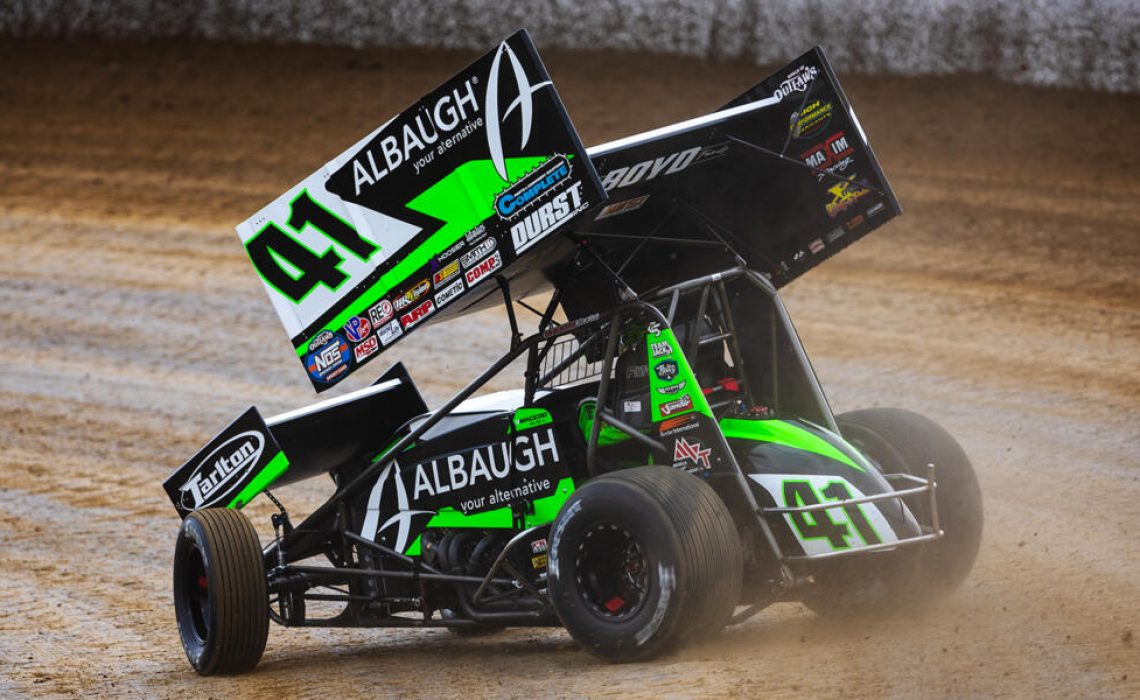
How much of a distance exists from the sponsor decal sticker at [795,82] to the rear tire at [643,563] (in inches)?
90.3

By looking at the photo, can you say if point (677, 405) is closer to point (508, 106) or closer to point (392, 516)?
point (508, 106)

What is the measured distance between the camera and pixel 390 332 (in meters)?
7.98

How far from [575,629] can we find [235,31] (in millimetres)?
22074

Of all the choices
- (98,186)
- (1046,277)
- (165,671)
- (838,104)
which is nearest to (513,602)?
(165,671)

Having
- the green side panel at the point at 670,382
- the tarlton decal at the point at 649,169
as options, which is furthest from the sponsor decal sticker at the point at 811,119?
the green side panel at the point at 670,382

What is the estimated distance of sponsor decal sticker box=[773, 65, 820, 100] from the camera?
842 cm

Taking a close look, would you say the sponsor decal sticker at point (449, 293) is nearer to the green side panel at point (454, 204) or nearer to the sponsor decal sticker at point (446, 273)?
the sponsor decal sticker at point (446, 273)

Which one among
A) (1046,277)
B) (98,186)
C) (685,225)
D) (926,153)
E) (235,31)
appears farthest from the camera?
(235,31)

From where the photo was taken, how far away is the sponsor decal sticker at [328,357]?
8156 millimetres

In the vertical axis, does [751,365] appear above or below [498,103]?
below

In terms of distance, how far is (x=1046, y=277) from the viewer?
17375mm

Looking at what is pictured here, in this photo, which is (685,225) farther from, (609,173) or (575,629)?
(575,629)

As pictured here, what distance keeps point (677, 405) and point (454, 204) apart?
4.71 ft

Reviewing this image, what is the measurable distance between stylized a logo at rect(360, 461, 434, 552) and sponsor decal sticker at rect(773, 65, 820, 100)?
285cm
